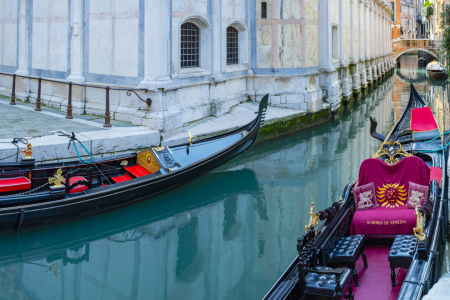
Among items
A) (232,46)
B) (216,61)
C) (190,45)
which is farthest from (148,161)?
(232,46)

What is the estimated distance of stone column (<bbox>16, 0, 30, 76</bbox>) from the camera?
13.7 metres

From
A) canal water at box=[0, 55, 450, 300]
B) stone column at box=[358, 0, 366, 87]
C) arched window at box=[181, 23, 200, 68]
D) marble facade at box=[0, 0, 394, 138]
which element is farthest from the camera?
stone column at box=[358, 0, 366, 87]

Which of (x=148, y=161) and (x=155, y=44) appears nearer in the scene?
(x=148, y=161)

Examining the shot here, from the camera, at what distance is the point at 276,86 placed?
14977mm

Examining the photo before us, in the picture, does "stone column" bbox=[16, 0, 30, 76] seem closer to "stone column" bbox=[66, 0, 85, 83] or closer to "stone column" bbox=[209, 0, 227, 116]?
"stone column" bbox=[66, 0, 85, 83]

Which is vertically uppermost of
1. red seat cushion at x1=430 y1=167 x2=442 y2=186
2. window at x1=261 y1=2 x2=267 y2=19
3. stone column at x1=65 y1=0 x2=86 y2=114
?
window at x1=261 y1=2 x2=267 y2=19

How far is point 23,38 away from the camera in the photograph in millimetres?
13859

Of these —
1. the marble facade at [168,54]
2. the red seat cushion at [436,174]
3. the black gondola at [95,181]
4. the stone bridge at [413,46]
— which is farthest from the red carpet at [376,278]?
the stone bridge at [413,46]

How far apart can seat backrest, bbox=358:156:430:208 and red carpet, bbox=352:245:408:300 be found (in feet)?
2.21

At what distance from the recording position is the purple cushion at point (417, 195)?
6095 millimetres

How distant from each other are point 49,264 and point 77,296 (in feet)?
3.27

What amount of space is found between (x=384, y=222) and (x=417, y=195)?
533 millimetres

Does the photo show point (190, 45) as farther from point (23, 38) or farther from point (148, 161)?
point (148, 161)

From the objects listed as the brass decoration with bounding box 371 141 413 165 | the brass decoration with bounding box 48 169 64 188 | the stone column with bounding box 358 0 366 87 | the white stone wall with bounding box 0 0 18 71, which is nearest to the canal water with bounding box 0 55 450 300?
the brass decoration with bounding box 48 169 64 188
